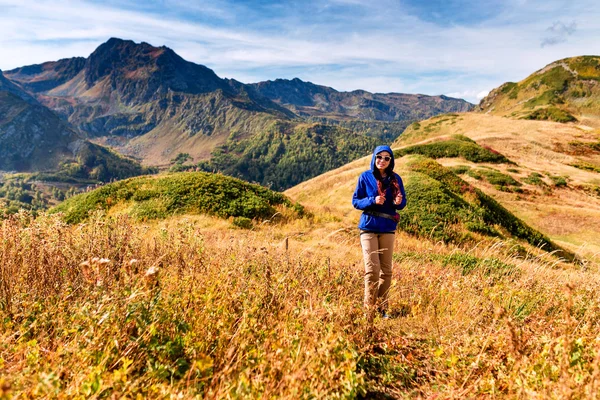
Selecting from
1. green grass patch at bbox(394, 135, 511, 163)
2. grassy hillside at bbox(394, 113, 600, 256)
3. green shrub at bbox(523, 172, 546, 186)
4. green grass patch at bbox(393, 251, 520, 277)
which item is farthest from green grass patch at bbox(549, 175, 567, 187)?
green grass patch at bbox(393, 251, 520, 277)

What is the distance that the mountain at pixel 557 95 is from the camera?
100438 mm

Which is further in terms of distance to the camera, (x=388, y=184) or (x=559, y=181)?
(x=559, y=181)

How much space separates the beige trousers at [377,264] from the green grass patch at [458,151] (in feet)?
127

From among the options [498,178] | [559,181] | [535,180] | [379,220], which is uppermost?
[379,220]

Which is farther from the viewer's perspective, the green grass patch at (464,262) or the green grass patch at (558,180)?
the green grass patch at (558,180)

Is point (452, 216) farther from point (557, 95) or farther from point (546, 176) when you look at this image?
point (557, 95)

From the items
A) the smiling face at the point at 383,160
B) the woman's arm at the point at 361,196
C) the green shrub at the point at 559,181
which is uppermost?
the smiling face at the point at 383,160

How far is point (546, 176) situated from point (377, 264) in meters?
39.0

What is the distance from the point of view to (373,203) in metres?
5.73

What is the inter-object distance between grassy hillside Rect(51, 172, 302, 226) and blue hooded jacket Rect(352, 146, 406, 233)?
8920 millimetres

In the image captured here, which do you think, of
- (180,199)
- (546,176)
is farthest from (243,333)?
(546,176)

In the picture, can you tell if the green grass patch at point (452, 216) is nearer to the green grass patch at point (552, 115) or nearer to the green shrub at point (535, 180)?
the green shrub at point (535, 180)

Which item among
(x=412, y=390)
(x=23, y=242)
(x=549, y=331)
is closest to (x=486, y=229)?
(x=549, y=331)

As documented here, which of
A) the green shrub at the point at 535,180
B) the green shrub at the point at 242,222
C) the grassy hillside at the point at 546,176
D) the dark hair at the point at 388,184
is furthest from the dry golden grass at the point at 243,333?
the green shrub at the point at 535,180
